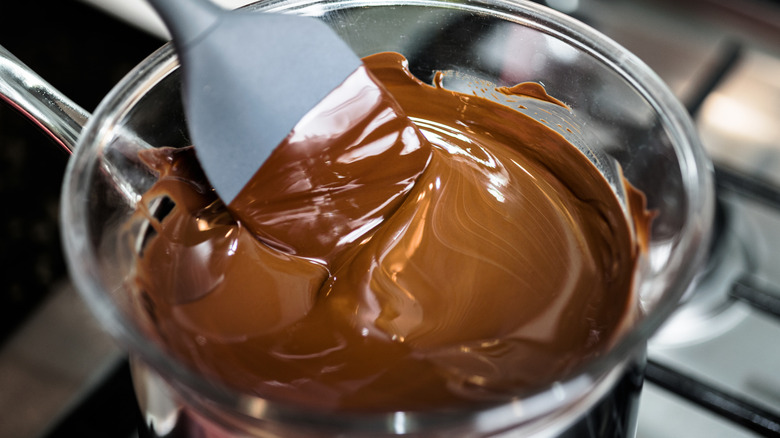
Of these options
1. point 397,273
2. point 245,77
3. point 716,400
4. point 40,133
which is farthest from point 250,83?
point 40,133

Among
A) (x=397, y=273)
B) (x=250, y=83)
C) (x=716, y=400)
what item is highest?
(x=250, y=83)

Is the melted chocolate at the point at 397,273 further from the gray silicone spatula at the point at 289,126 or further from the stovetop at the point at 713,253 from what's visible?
the stovetop at the point at 713,253

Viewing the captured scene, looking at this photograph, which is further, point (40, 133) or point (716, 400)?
point (40, 133)

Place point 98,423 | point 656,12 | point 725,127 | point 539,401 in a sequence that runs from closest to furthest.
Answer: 1. point 539,401
2. point 98,423
3. point 725,127
4. point 656,12

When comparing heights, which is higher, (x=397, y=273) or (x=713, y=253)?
(x=397, y=273)

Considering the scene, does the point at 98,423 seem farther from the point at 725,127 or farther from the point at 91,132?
the point at 725,127

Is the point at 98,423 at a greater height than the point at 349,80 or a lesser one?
lesser

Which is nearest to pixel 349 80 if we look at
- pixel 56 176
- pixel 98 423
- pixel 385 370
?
pixel 385 370

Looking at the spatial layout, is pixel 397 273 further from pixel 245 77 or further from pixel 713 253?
pixel 713 253

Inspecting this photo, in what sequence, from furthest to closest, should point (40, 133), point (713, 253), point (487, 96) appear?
point (40, 133) < point (713, 253) < point (487, 96)
